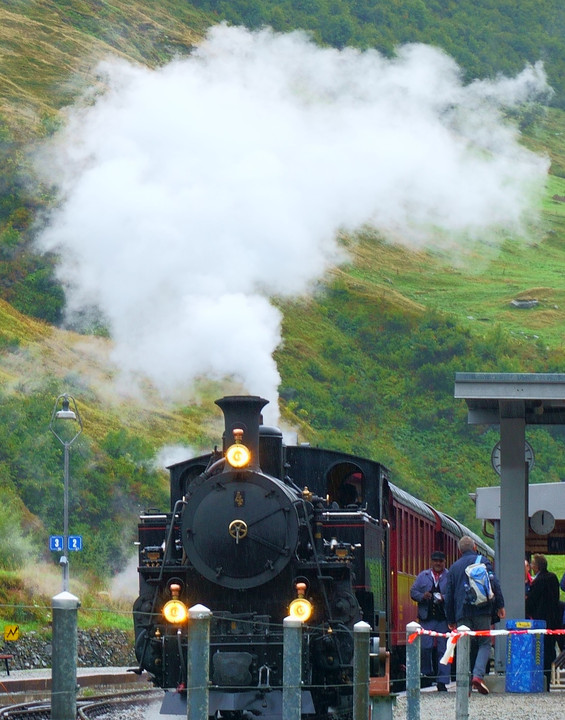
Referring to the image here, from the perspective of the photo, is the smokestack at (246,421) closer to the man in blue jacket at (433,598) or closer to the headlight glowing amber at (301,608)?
the headlight glowing amber at (301,608)

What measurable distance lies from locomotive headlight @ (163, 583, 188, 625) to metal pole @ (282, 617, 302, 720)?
356cm

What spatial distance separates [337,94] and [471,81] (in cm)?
2855

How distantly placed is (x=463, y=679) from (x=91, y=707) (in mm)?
6326

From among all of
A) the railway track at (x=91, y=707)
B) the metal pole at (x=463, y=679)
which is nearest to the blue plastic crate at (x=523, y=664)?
the railway track at (x=91, y=707)

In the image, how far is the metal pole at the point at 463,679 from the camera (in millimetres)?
9398

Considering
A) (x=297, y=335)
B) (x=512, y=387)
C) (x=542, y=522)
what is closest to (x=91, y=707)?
(x=512, y=387)

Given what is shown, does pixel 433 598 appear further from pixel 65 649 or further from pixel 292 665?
pixel 65 649

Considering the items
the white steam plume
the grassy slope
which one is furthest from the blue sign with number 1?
the grassy slope

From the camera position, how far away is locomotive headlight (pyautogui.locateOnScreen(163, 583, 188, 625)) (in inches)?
459

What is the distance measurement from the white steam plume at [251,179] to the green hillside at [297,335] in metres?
1.77

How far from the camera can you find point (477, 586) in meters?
13.0

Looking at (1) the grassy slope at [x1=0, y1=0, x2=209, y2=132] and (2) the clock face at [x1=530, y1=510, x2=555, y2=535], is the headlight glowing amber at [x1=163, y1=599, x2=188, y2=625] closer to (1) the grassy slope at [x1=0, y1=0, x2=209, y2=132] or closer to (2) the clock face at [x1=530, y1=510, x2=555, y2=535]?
(2) the clock face at [x1=530, y1=510, x2=555, y2=535]

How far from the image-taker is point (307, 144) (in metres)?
89.6

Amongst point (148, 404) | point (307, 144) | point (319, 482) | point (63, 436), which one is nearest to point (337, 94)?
point (307, 144)
